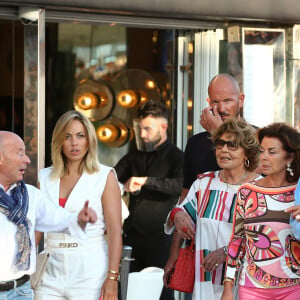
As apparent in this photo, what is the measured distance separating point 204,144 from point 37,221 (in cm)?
150

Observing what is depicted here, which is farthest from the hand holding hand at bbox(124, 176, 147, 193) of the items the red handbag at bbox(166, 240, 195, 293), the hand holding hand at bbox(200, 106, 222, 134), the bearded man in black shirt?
the red handbag at bbox(166, 240, 195, 293)

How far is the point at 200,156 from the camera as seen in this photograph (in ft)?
20.2

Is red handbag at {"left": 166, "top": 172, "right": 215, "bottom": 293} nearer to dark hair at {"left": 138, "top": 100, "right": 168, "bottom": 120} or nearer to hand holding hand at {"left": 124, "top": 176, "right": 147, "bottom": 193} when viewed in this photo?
hand holding hand at {"left": 124, "top": 176, "right": 147, "bottom": 193}

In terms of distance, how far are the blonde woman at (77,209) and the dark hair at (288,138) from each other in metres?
1.02

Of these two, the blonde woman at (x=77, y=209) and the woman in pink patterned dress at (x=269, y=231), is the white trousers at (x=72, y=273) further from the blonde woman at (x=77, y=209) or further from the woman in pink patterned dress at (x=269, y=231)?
the woman in pink patterned dress at (x=269, y=231)

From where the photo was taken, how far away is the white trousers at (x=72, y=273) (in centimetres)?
537

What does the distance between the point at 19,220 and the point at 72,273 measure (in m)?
0.67

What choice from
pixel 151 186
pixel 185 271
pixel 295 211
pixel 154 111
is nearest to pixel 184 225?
pixel 185 271

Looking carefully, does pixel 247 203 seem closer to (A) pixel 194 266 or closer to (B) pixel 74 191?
(A) pixel 194 266

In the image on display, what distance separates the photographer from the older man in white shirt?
482 centimetres

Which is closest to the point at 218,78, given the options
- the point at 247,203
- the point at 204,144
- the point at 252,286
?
the point at 204,144

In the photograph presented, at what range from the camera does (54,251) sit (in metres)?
5.44

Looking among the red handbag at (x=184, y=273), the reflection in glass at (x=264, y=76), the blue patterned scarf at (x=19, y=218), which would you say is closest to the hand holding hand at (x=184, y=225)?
the red handbag at (x=184, y=273)

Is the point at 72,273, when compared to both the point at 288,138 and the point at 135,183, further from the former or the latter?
the point at 135,183
